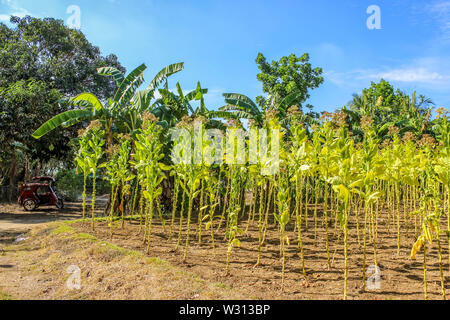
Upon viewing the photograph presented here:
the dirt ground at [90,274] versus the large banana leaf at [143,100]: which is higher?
the large banana leaf at [143,100]

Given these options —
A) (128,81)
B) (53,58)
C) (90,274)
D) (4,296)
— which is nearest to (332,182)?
(90,274)

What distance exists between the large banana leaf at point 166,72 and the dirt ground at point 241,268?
6264 mm

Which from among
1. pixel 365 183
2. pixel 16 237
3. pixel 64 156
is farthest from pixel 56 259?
pixel 64 156

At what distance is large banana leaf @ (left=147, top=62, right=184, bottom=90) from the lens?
36.2 ft

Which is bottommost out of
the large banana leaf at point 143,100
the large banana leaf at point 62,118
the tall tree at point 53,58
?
the large banana leaf at point 62,118

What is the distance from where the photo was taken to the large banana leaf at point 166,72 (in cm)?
1105

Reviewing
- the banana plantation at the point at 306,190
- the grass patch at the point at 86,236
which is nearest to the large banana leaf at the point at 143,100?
the banana plantation at the point at 306,190

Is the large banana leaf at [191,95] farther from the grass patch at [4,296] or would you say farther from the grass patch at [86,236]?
the grass patch at [4,296]

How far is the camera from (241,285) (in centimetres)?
361

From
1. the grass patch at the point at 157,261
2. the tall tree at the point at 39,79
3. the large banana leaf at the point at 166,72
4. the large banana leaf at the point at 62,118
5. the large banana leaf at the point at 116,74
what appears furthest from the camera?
the tall tree at the point at 39,79

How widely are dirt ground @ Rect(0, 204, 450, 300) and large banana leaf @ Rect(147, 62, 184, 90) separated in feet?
20.6

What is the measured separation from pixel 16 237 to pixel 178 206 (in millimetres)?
4183

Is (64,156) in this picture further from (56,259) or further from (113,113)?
(56,259)

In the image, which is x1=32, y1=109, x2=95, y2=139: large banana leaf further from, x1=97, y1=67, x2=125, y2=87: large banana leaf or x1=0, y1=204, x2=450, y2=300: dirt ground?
x1=0, y1=204, x2=450, y2=300: dirt ground
